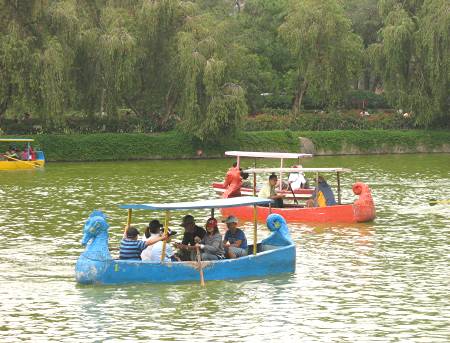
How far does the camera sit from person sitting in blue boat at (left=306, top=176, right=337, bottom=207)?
31141 millimetres

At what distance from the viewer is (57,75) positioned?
54562mm

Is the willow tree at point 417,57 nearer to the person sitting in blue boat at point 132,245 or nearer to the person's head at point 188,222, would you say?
the person's head at point 188,222

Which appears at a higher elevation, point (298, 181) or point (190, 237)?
point (298, 181)

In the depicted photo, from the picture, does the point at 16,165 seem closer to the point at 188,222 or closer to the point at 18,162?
the point at 18,162

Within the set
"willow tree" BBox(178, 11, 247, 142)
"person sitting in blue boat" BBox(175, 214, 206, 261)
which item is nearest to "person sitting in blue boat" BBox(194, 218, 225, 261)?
"person sitting in blue boat" BBox(175, 214, 206, 261)

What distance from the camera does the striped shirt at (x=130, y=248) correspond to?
2078cm

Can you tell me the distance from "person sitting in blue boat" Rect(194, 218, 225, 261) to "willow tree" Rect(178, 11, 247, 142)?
3672cm

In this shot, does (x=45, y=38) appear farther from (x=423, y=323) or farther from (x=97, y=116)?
(x=423, y=323)

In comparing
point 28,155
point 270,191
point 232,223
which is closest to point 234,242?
point 232,223

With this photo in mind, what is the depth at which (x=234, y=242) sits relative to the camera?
2217 centimetres

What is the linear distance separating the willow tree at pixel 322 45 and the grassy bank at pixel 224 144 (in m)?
3.83

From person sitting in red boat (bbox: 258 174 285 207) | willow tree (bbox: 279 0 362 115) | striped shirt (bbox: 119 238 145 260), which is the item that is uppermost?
willow tree (bbox: 279 0 362 115)

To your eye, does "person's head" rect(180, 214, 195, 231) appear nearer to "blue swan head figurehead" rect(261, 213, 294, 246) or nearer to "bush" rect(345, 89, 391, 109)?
"blue swan head figurehead" rect(261, 213, 294, 246)

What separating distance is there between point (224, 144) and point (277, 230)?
3926 centimetres
